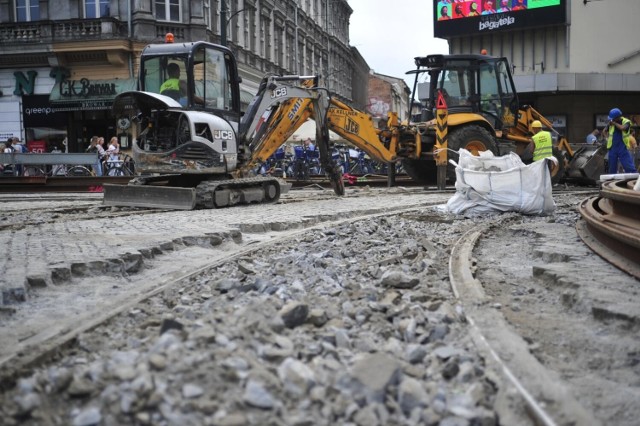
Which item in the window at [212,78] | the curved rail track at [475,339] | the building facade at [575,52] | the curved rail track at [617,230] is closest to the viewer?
the curved rail track at [475,339]

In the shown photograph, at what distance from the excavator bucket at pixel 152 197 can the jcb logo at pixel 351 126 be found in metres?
4.49

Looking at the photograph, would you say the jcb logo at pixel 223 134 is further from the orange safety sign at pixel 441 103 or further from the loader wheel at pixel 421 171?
the loader wheel at pixel 421 171

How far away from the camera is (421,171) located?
18.3 m

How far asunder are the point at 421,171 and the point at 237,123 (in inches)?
286

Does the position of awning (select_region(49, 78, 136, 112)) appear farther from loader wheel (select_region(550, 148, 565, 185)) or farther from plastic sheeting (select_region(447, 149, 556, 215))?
plastic sheeting (select_region(447, 149, 556, 215))

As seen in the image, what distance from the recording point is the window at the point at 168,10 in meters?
28.0

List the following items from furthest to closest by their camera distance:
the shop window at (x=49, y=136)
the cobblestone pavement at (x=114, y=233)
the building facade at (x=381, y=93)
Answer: the building facade at (x=381, y=93), the shop window at (x=49, y=136), the cobblestone pavement at (x=114, y=233)

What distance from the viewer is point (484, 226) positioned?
919 cm

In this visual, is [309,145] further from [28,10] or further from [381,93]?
[381,93]

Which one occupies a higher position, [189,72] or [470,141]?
[189,72]

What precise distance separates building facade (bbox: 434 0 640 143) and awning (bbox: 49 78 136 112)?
19004mm

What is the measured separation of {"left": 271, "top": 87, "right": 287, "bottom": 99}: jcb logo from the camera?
12.9 m

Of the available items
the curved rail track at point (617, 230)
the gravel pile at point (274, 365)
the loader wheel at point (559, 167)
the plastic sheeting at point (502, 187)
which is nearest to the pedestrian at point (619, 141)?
the loader wheel at point (559, 167)

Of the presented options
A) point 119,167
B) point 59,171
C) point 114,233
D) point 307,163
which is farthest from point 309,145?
point 114,233
